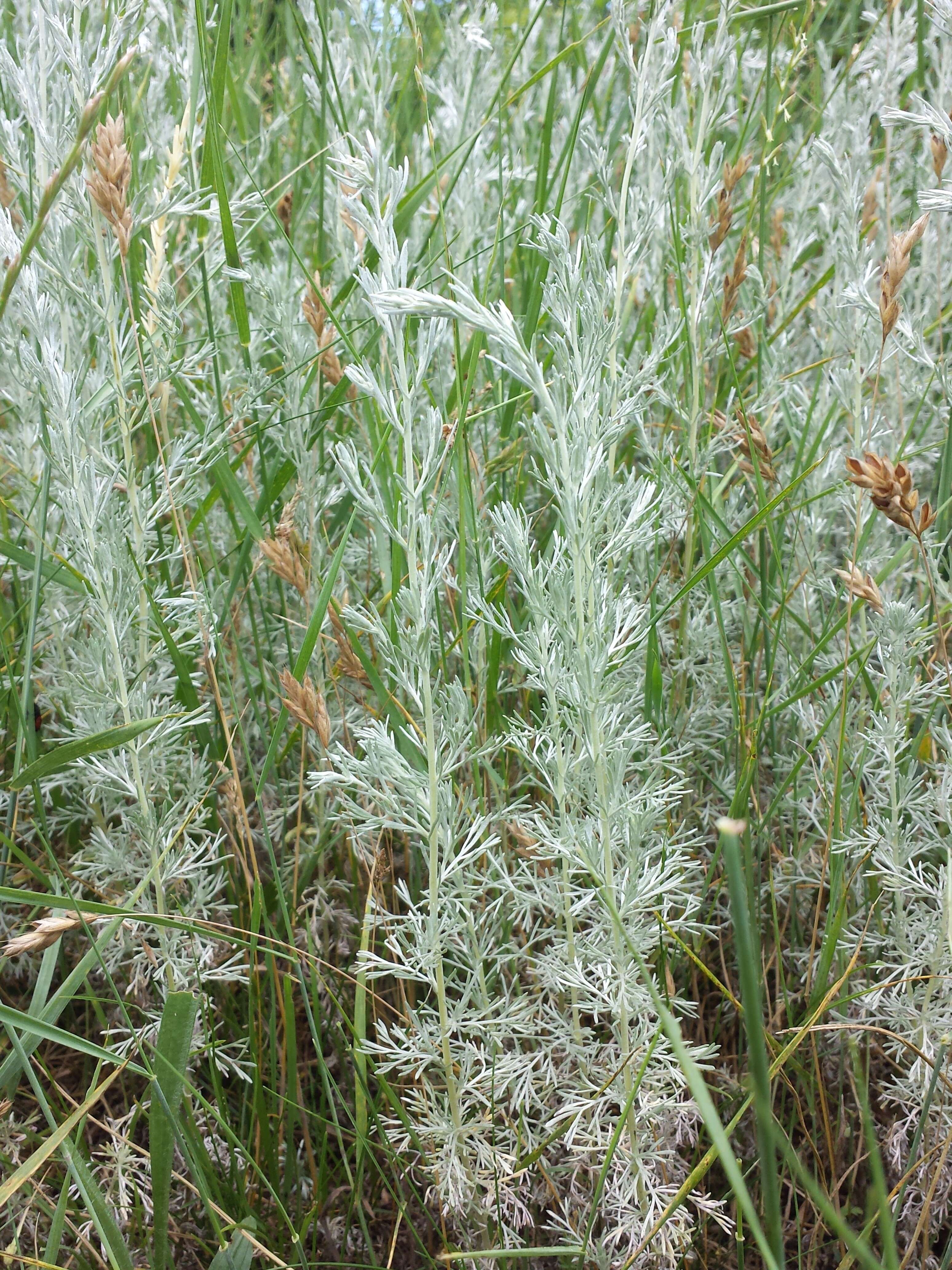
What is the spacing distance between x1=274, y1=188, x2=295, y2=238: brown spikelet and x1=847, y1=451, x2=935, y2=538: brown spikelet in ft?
4.24

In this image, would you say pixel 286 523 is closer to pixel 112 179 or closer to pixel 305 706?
pixel 305 706

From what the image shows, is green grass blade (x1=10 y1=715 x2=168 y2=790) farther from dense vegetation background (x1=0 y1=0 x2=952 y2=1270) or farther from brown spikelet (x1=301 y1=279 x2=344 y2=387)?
brown spikelet (x1=301 y1=279 x2=344 y2=387)

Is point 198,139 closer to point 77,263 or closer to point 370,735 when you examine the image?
point 77,263

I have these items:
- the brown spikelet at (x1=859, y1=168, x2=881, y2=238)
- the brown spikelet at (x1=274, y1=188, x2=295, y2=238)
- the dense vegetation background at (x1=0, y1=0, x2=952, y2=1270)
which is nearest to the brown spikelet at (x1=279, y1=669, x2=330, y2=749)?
the dense vegetation background at (x1=0, y1=0, x2=952, y2=1270)

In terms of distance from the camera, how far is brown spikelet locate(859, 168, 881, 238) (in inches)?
73.5

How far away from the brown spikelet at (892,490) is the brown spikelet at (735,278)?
1.69 ft

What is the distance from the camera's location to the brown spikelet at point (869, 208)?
1867 mm

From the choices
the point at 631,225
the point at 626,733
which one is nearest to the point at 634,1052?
the point at 626,733

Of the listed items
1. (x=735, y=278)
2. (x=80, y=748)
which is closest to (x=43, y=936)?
(x=80, y=748)

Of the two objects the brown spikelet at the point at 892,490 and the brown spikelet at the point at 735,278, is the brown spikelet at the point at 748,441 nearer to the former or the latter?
the brown spikelet at the point at 735,278

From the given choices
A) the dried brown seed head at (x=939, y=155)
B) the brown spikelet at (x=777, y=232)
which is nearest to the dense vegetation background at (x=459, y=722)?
the dried brown seed head at (x=939, y=155)

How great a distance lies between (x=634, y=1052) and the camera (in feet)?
4.05

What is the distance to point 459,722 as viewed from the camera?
1270 millimetres

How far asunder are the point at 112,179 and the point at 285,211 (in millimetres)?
885
